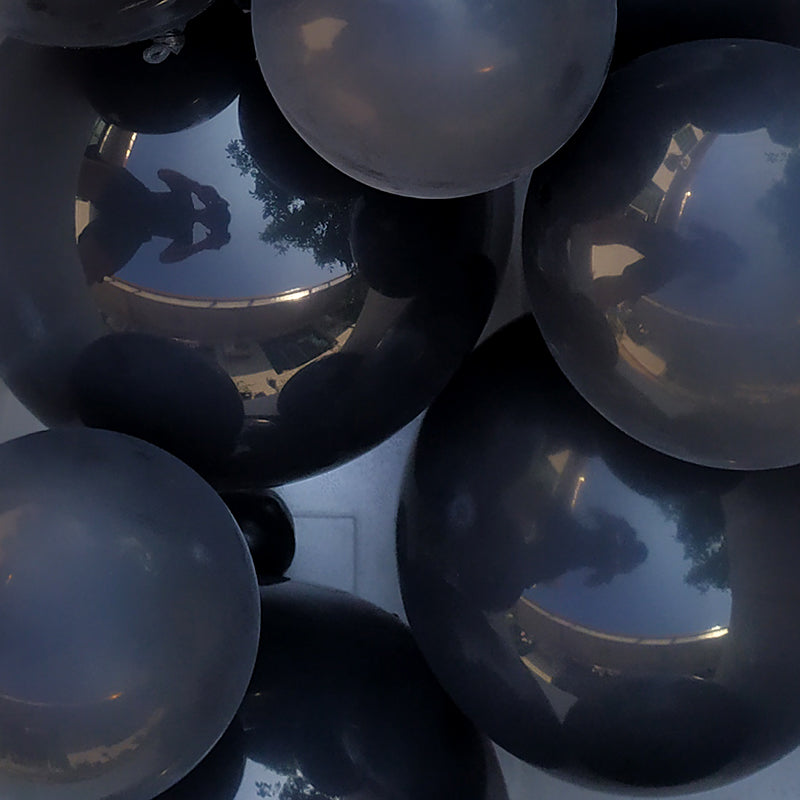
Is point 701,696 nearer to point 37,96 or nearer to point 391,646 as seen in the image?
point 391,646

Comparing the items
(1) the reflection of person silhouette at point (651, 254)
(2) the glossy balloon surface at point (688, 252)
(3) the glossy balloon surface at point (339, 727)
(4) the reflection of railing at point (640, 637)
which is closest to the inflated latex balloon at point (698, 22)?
(2) the glossy balloon surface at point (688, 252)

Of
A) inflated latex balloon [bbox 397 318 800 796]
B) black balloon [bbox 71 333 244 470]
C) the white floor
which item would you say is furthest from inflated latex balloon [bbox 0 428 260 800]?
the white floor

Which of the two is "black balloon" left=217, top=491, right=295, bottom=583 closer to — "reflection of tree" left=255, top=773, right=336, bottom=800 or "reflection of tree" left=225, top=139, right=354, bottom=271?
"reflection of tree" left=255, top=773, right=336, bottom=800

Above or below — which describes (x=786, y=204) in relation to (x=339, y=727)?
above

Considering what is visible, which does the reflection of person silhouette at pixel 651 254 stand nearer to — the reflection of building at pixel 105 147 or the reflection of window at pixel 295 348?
the reflection of window at pixel 295 348

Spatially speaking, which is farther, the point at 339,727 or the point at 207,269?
the point at 339,727

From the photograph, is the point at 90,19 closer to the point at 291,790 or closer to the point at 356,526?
the point at 291,790

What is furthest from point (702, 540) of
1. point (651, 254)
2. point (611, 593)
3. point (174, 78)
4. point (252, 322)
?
point (174, 78)
